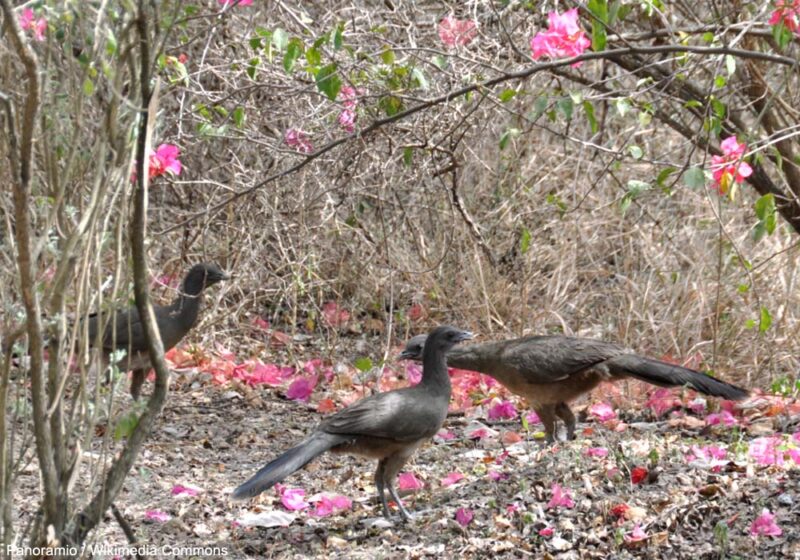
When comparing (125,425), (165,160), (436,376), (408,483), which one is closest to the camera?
(125,425)

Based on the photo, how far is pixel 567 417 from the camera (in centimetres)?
675

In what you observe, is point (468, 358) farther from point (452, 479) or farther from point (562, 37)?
point (562, 37)

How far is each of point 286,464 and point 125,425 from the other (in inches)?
62.7

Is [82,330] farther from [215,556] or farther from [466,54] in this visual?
[466,54]

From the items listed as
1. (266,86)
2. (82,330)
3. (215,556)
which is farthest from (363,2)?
(82,330)

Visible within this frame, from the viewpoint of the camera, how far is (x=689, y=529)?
4770 mm

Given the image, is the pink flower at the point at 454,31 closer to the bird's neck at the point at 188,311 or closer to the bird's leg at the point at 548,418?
the bird's leg at the point at 548,418

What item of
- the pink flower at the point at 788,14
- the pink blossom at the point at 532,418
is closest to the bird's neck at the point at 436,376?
the pink blossom at the point at 532,418

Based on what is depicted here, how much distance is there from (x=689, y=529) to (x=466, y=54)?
2.98 m

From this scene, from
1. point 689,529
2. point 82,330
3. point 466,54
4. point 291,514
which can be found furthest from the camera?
point 466,54

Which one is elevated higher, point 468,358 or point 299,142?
point 299,142

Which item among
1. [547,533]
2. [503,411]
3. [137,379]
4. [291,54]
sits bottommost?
[503,411]

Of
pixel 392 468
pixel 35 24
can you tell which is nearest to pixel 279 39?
pixel 35 24

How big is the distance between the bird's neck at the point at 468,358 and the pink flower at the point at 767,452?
71.8 inches
